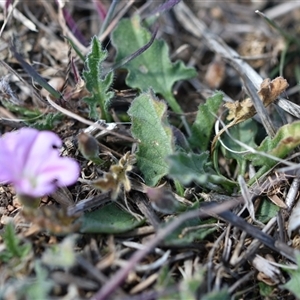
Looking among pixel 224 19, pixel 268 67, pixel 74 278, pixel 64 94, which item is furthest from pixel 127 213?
pixel 224 19

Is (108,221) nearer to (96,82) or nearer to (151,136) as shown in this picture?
(151,136)

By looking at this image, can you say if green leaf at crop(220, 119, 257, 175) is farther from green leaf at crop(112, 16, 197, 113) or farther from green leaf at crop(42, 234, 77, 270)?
green leaf at crop(42, 234, 77, 270)

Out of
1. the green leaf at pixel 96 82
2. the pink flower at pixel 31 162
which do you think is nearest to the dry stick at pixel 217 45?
the green leaf at pixel 96 82

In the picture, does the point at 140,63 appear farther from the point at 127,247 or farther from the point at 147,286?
the point at 147,286

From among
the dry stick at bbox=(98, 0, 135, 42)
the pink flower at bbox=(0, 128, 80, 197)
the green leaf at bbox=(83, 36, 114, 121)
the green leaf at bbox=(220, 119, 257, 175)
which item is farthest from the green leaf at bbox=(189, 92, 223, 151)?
the pink flower at bbox=(0, 128, 80, 197)

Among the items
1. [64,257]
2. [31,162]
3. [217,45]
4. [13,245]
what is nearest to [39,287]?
[64,257]

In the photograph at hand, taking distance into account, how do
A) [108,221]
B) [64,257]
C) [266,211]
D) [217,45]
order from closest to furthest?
[64,257]
[108,221]
[266,211]
[217,45]

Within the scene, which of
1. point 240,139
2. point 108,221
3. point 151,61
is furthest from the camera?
point 151,61
